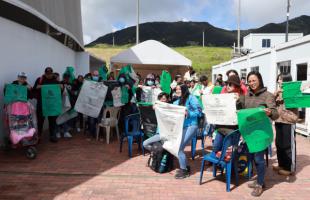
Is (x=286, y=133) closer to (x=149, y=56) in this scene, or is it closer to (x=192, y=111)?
(x=192, y=111)

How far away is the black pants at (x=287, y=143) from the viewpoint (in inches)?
215

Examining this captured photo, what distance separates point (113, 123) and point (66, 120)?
4.91 ft

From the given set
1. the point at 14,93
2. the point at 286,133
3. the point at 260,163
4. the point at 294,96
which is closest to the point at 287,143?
the point at 286,133

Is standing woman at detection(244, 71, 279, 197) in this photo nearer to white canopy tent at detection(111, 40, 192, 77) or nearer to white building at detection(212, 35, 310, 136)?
white building at detection(212, 35, 310, 136)

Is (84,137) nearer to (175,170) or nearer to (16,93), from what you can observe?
(16,93)

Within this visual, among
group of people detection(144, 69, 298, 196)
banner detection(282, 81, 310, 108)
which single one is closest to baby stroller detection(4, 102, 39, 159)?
→ group of people detection(144, 69, 298, 196)

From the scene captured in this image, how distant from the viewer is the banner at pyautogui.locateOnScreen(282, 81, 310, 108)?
5.22m

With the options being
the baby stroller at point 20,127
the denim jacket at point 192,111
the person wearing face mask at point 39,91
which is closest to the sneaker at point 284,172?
the denim jacket at point 192,111

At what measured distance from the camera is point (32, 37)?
28.9 ft

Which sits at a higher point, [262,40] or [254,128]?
[262,40]

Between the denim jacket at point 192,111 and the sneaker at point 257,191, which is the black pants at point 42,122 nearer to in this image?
Answer: the denim jacket at point 192,111

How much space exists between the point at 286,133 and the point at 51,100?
5445mm

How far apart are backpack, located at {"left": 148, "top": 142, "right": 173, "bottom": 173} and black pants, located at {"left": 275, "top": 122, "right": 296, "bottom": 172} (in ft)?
6.60

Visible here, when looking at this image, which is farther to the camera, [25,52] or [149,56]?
[149,56]
